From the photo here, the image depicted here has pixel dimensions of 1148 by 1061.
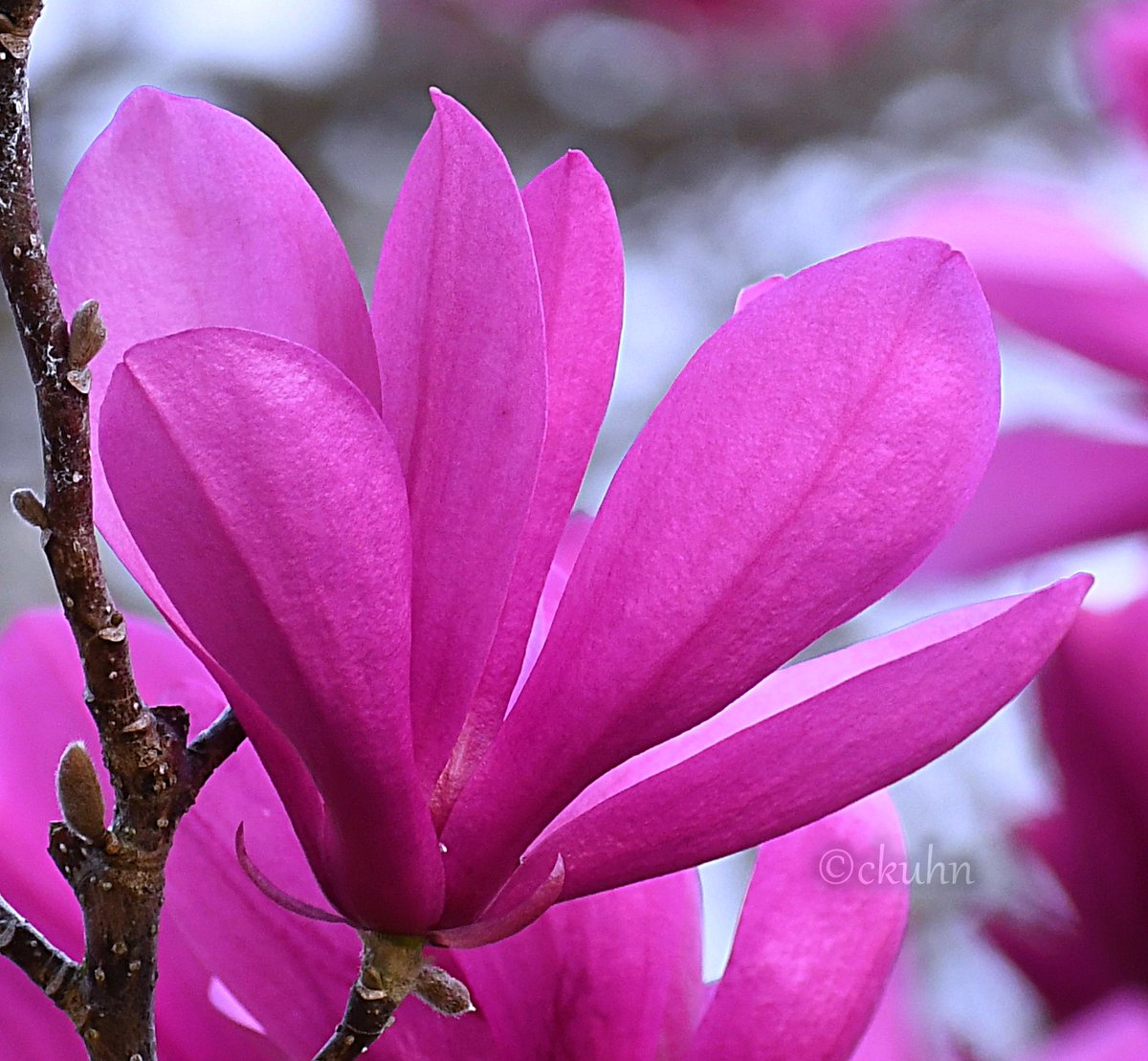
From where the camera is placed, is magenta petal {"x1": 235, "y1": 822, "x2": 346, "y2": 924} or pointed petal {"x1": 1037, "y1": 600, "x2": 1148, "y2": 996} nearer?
magenta petal {"x1": 235, "y1": 822, "x2": 346, "y2": 924}

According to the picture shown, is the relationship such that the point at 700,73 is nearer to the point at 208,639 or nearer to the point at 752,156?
the point at 752,156

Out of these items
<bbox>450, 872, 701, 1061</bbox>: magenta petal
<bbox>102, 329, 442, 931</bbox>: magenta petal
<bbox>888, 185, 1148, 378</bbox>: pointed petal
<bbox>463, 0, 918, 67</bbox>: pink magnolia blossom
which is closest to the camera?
<bbox>102, 329, 442, 931</bbox>: magenta petal

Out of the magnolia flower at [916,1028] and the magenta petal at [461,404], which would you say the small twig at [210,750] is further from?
the magnolia flower at [916,1028]

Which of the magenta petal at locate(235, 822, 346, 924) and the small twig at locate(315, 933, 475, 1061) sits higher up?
the magenta petal at locate(235, 822, 346, 924)

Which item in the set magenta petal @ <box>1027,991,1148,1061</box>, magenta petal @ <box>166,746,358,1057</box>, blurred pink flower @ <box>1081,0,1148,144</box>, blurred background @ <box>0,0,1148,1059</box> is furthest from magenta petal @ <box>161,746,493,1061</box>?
blurred background @ <box>0,0,1148,1059</box>

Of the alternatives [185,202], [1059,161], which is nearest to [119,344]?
[185,202]

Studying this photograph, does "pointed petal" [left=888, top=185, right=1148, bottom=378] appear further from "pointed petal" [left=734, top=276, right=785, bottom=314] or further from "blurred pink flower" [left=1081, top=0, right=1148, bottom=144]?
"pointed petal" [left=734, top=276, right=785, bottom=314]

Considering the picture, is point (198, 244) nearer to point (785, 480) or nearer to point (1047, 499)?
point (785, 480)
